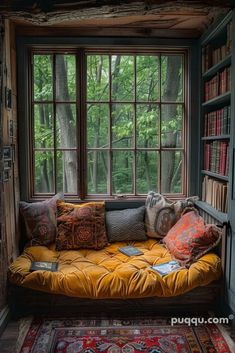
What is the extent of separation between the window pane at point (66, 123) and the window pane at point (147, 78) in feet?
2.36

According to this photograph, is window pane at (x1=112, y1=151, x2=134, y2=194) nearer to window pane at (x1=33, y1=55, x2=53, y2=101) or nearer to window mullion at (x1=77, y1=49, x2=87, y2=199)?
window mullion at (x1=77, y1=49, x2=87, y2=199)

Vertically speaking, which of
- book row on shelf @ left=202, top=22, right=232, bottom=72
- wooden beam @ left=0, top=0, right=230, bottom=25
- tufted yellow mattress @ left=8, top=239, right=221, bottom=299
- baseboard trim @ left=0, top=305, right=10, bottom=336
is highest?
wooden beam @ left=0, top=0, right=230, bottom=25

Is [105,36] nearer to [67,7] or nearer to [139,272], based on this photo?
[67,7]


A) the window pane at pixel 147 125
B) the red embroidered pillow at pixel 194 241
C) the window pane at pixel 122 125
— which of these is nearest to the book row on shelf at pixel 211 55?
the window pane at pixel 147 125

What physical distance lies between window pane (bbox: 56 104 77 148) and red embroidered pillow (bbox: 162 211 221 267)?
145cm

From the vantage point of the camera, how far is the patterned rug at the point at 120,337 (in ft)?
6.69

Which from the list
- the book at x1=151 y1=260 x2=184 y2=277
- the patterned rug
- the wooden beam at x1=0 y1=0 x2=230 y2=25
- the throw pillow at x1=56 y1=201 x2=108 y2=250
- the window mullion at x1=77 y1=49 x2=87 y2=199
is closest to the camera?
the patterned rug

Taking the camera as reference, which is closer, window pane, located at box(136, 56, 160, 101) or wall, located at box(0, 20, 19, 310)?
wall, located at box(0, 20, 19, 310)

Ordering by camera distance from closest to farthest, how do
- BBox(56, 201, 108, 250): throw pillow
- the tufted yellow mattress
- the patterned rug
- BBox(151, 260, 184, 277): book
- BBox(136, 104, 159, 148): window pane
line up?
the patterned rug → the tufted yellow mattress → BBox(151, 260, 184, 277): book → BBox(56, 201, 108, 250): throw pillow → BBox(136, 104, 159, 148): window pane

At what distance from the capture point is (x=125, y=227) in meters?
2.98

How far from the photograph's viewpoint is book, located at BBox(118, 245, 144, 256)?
8.99 feet

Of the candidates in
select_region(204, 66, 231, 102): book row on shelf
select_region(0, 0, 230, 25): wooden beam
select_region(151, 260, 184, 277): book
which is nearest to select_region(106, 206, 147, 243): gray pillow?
select_region(151, 260, 184, 277): book

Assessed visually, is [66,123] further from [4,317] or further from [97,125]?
[4,317]

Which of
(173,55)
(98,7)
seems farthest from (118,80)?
(98,7)
